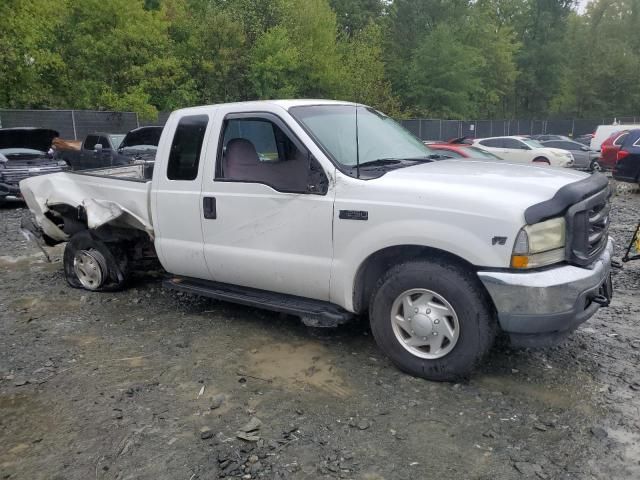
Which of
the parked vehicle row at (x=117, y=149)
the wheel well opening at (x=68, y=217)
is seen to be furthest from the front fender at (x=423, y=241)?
the parked vehicle row at (x=117, y=149)

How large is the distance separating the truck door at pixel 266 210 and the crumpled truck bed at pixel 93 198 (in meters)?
0.98

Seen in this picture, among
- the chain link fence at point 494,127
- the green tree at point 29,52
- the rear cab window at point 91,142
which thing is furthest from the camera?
the chain link fence at point 494,127

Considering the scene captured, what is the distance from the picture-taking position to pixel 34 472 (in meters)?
3.04

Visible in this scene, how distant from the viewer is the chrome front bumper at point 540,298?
3.38 m

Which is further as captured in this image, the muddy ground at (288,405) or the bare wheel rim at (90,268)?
the bare wheel rim at (90,268)

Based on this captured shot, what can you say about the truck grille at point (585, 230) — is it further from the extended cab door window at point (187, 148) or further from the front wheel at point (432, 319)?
the extended cab door window at point (187, 148)

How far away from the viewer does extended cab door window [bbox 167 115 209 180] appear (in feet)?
15.8

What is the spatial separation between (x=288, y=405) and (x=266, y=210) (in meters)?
1.50

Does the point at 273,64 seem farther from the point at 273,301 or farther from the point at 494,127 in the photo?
the point at 273,301

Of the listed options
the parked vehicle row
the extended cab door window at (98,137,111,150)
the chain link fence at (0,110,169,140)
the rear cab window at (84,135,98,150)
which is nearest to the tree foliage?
the chain link fence at (0,110,169,140)

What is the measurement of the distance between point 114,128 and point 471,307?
23169mm

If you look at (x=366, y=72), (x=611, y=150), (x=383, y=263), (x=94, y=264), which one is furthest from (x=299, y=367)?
(x=366, y=72)

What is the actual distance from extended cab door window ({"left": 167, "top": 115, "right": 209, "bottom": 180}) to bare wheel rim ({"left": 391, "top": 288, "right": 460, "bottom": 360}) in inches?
83.7

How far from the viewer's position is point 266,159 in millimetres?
4523
